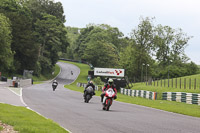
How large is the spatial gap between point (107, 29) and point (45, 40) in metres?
42.7

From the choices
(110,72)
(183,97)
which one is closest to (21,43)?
(110,72)

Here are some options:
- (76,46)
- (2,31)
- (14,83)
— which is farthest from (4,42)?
(76,46)

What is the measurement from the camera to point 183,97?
3184 centimetres

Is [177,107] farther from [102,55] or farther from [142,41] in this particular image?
[102,55]

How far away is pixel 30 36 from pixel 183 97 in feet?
187

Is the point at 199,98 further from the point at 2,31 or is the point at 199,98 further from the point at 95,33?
the point at 95,33

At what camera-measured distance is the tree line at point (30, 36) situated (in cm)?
7194

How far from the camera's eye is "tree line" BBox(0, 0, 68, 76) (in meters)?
71.9

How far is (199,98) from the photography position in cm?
2947

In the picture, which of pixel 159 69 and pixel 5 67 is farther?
pixel 159 69

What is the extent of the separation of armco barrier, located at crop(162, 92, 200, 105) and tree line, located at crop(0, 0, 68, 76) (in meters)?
41.2

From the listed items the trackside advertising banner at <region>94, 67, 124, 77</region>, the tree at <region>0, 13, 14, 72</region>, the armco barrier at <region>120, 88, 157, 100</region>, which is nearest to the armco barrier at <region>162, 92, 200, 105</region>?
the armco barrier at <region>120, 88, 157, 100</region>

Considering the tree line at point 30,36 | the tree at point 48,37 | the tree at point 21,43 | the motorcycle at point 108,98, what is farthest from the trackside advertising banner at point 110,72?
the motorcycle at point 108,98

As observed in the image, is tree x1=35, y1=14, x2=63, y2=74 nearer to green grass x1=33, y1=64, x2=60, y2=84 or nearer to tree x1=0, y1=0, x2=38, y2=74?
green grass x1=33, y1=64, x2=60, y2=84
